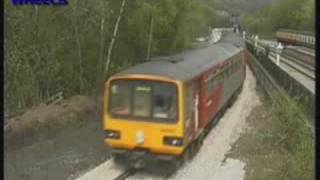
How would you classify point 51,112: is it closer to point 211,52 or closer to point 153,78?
point 211,52

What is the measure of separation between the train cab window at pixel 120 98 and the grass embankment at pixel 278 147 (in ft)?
10.6

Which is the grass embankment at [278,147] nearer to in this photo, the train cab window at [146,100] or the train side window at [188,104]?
the train side window at [188,104]

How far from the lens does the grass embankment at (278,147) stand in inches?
456

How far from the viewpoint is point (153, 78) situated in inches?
526

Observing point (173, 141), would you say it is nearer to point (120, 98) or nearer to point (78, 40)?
point (120, 98)

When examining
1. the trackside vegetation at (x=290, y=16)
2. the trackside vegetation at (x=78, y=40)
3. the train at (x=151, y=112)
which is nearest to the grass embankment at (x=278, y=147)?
the train at (x=151, y=112)

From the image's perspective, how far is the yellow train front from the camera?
13.4 metres

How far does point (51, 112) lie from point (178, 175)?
9700mm

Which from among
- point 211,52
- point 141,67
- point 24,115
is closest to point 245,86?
point 211,52

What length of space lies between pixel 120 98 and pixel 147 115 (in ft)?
2.53

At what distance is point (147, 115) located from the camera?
1348 centimetres

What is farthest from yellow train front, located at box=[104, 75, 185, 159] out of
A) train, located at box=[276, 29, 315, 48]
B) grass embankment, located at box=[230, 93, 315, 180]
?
train, located at box=[276, 29, 315, 48]

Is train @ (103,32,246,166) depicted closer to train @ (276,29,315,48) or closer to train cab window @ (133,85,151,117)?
train cab window @ (133,85,151,117)

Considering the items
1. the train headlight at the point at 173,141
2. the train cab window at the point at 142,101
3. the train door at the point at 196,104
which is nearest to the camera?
the train headlight at the point at 173,141
